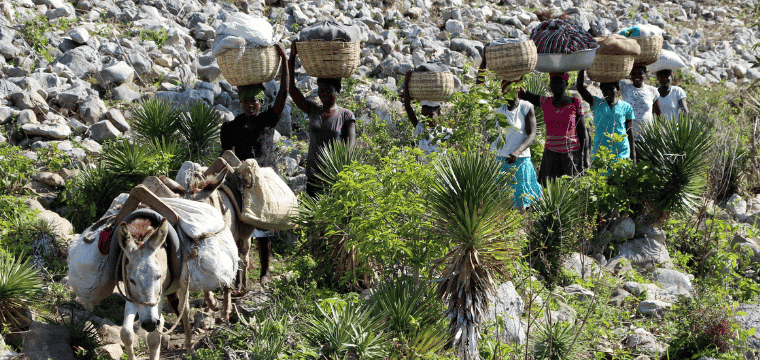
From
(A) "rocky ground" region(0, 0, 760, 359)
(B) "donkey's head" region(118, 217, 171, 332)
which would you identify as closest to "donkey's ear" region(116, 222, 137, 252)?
(B) "donkey's head" region(118, 217, 171, 332)

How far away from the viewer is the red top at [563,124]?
786 centimetres

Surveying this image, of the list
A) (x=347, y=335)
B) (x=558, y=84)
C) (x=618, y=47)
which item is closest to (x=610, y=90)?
(x=618, y=47)

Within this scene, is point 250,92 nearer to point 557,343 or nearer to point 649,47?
point 557,343

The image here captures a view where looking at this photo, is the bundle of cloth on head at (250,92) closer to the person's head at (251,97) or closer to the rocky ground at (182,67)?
the person's head at (251,97)

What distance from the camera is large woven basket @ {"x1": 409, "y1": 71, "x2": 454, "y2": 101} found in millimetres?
7570

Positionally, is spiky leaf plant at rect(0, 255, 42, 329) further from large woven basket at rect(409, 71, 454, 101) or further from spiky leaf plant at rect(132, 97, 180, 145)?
large woven basket at rect(409, 71, 454, 101)

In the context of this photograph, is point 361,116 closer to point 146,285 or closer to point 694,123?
point 694,123

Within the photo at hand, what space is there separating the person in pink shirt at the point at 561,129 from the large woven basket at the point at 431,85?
0.98 metres

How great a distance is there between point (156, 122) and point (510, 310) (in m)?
5.09

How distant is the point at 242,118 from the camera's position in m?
7.12

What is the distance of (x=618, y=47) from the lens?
8.30 metres

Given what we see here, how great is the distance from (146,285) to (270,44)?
10.2ft

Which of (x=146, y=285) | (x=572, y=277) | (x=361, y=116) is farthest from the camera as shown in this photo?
(x=361, y=116)

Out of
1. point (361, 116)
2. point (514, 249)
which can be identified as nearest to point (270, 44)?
point (514, 249)
